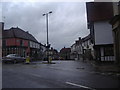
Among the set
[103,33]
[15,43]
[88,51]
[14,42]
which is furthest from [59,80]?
[14,42]

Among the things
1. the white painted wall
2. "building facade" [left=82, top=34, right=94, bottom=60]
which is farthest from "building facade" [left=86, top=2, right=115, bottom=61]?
"building facade" [left=82, top=34, right=94, bottom=60]

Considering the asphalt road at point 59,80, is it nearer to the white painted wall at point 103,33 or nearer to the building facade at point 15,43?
the white painted wall at point 103,33

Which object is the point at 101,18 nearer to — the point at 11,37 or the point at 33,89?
the point at 33,89

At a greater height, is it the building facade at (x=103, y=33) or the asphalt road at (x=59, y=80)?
the building facade at (x=103, y=33)

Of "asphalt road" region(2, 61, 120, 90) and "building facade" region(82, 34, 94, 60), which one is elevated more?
"building facade" region(82, 34, 94, 60)

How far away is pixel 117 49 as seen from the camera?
21.7 m

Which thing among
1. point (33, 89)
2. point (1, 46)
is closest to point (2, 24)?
point (1, 46)

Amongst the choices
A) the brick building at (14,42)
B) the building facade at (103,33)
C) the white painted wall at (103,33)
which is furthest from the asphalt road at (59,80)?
the brick building at (14,42)

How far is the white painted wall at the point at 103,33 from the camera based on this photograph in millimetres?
29531

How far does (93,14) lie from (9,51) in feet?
119

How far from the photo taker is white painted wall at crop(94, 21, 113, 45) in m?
29.5

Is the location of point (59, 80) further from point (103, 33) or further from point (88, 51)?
point (88, 51)

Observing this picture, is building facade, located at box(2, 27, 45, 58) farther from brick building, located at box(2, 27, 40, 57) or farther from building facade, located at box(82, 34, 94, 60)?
building facade, located at box(82, 34, 94, 60)

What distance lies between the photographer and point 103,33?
29719mm
